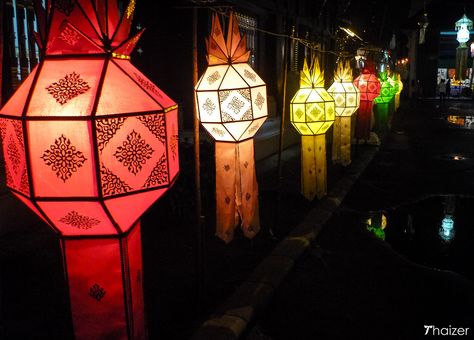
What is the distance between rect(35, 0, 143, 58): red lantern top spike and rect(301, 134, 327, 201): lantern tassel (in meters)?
6.40

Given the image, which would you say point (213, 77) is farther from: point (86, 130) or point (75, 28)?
point (86, 130)

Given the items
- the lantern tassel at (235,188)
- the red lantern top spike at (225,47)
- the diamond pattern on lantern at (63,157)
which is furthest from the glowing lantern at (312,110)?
the diamond pattern on lantern at (63,157)

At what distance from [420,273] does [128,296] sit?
500cm

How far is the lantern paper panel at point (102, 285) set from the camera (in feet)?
9.73

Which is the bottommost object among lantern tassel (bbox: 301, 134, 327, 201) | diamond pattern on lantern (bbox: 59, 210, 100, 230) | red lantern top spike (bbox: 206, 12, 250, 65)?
lantern tassel (bbox: 301, 134, 327, 201)

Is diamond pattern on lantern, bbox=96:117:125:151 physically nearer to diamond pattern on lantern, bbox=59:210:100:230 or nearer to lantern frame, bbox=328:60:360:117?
diamond pattern on lantern, bbox=59:210:100:230

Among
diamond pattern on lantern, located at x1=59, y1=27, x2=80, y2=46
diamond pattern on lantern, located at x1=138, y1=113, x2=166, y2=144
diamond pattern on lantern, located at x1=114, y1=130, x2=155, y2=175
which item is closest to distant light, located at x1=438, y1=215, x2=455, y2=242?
diamond pattern on lantern, located at x1=138, y1=113, x2=166, y2=144

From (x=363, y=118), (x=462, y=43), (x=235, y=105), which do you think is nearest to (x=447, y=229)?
(x=235, y=105)

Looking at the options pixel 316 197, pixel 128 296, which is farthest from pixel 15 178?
pixel 316 197

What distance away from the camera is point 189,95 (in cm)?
1107

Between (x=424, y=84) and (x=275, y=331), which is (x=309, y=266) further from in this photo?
(x=424, y=84)

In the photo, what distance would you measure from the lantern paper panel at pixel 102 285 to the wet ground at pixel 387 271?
91.9 inches

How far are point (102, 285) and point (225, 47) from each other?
3.56 m

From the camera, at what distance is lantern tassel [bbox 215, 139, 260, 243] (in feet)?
20.1
